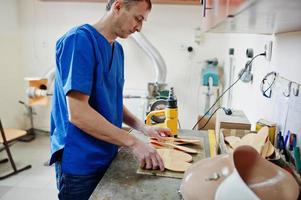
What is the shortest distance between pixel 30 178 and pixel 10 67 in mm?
1646

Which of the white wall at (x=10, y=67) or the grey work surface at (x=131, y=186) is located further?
the white wall at (x=10, y=67)

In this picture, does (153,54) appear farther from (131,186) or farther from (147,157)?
(131,186)

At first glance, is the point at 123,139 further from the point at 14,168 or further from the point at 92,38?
the point at 14,168

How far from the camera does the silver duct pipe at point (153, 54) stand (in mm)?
3350

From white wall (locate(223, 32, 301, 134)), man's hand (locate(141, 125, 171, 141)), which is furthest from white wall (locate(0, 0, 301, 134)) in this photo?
man's hand (locate(141, 125, 171, 141))

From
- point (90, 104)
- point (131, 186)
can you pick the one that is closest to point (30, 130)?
point (90, 104)

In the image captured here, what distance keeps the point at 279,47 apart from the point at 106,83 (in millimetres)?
801

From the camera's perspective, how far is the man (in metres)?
1.00

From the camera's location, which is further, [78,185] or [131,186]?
[78,185]

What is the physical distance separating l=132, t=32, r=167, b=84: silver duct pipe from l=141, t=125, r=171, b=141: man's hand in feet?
6.66

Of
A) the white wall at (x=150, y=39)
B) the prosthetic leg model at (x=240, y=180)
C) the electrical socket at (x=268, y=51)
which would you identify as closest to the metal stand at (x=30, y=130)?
the white wall at (x=150, y=39)

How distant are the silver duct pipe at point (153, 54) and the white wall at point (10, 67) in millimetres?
1659

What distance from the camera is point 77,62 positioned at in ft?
3.27

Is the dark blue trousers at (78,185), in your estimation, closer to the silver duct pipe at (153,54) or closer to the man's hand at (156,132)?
the man's hand at (156,132)
